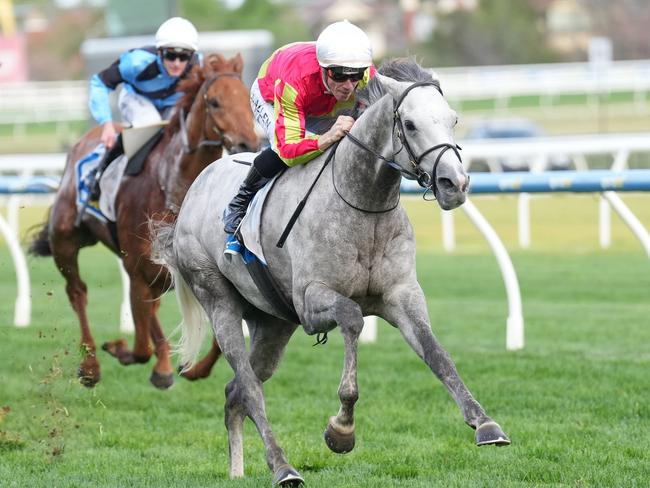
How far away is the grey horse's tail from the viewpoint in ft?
18.5

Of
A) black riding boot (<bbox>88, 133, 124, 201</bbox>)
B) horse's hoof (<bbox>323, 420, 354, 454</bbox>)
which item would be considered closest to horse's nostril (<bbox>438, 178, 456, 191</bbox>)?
horse's hoof (<bbox>323, 420, 354, 454</bbox>)

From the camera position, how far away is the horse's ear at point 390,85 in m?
4.23

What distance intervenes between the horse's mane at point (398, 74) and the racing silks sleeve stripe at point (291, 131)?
0.29 metres

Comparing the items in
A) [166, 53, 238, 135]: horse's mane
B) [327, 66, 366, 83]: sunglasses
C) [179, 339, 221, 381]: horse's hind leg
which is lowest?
[179, 339, 221, 381]: horse's hind leg

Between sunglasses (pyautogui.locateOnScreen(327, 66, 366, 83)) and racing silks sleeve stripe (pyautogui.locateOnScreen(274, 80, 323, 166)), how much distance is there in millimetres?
163

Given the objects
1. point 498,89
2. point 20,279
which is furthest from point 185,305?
point 498,89

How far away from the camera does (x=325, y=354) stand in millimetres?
7887

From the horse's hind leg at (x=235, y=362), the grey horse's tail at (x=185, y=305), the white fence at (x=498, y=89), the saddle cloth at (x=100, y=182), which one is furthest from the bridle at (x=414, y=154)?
the white fence at (x=498, y=89)

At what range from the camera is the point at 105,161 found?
7316mm

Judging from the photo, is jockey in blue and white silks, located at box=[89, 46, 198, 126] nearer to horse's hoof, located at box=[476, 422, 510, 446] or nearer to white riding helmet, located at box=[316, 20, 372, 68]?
white riding helmet, located at box=[316, 20, 372, 68]

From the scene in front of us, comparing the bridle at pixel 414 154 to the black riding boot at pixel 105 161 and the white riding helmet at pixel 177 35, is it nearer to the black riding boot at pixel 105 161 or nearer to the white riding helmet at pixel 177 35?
the white riding helmet at pixel 177 35

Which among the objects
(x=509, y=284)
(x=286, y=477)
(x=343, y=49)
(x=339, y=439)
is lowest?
(x=286, y=477)

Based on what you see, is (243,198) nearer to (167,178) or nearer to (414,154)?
(414,154)

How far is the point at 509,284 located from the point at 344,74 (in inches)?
126
